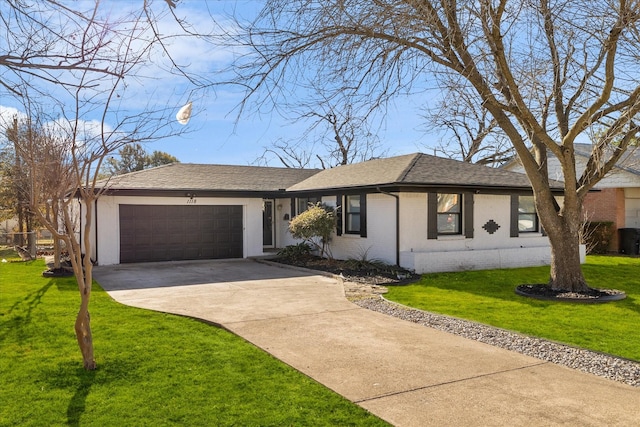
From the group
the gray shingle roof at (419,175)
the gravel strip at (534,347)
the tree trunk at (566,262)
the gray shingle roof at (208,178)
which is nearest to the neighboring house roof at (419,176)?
the gray shingle roof at (419,175)

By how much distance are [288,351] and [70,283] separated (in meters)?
7.54

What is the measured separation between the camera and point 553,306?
353 inches

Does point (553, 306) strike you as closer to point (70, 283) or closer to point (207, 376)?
point (207, 376)

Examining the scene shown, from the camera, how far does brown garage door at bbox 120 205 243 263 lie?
15625 mm

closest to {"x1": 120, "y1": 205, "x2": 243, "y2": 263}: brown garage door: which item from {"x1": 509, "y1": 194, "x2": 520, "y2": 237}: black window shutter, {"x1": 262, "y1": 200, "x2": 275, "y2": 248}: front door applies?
{"x1": 262, "y1": 200, "x2": 275, "y2": 248}: front door

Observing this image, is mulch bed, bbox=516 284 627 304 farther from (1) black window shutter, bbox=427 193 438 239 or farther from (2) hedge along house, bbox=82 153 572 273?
(1) black window shutter, bbox=427 193 438 239

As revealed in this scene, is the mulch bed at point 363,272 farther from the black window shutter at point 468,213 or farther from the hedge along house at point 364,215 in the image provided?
the black window shutter at point 468,213

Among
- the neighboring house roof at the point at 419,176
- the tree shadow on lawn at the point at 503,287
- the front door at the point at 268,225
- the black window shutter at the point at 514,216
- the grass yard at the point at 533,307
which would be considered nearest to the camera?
the grass yard at the point at 533,307

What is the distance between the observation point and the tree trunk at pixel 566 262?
10023mm

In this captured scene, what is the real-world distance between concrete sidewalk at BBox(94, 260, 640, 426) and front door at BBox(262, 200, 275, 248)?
9.57 meters

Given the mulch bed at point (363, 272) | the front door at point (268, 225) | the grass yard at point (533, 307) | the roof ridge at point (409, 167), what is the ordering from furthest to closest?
the front door at point (268, 225) → the roof ridge at point (409, 167) → the mulch bed at point (363, 272) → the grass yard at point (533, 307)

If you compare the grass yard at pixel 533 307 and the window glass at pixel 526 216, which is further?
the window glass at pixel 526 216

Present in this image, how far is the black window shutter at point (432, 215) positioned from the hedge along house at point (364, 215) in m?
0.03

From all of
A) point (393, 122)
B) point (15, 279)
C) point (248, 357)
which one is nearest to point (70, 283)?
point (15, 279)
